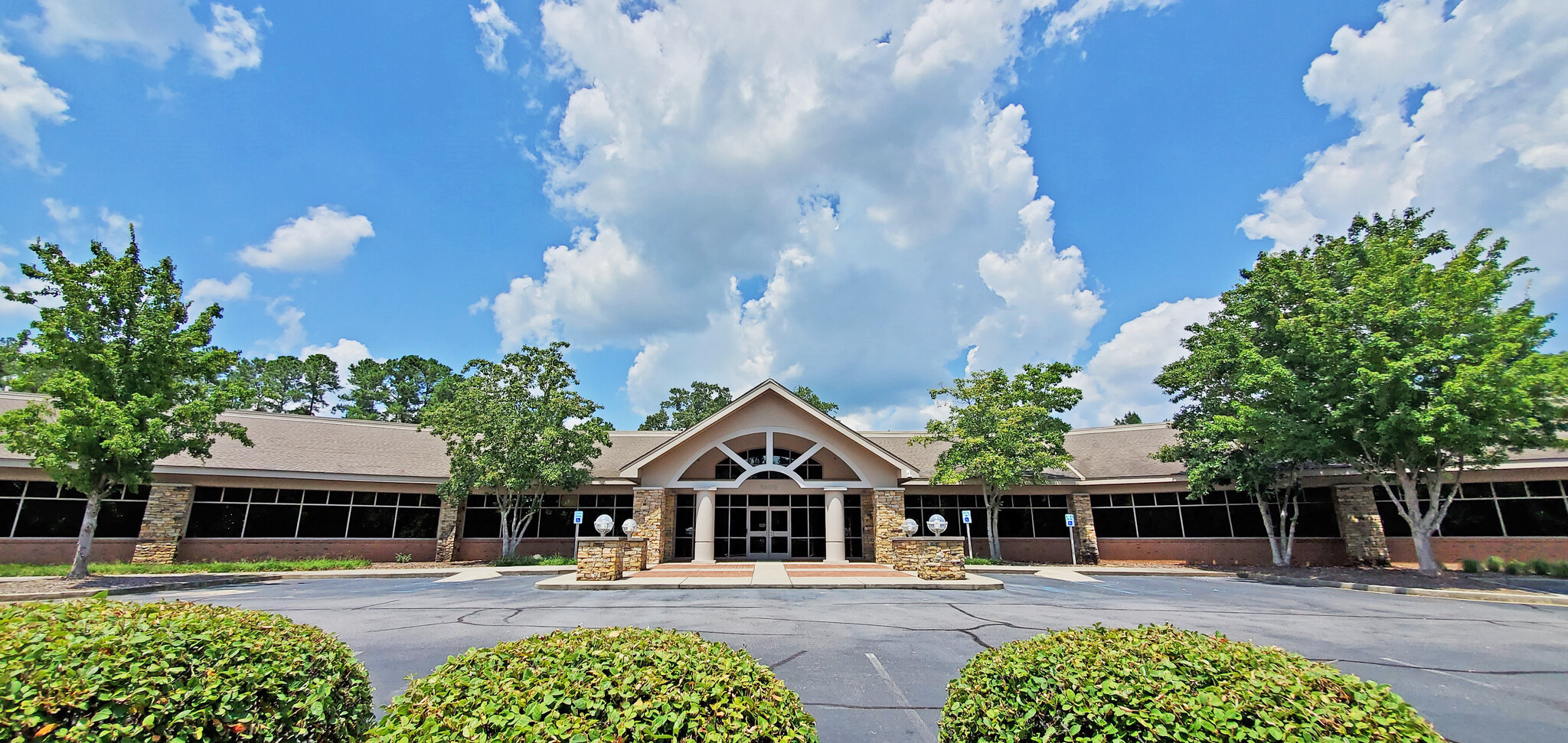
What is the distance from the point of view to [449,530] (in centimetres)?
2203

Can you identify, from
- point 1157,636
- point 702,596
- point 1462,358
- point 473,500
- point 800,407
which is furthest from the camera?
point 473,500

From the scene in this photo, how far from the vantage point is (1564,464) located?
18.2m

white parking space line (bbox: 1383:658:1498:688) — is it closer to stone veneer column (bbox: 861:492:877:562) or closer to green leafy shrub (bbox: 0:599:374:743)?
green leafy shrub (bbox: 0:599:374:743)

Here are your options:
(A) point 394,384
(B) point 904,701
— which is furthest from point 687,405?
(B) point 904,701

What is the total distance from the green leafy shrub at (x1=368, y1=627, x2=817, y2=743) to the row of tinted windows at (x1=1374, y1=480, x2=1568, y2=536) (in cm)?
2385

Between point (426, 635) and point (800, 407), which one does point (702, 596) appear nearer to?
point (426, 635)

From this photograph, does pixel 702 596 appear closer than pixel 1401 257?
Yes

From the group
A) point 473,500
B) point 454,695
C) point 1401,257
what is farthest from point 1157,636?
point 473,500

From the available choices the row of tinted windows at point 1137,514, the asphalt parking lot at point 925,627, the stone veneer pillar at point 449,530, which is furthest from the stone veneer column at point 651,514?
the row of tinted windows at point 1137,514

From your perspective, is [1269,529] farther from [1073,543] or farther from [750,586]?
[750,586]

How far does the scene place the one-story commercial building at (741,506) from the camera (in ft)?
63.2

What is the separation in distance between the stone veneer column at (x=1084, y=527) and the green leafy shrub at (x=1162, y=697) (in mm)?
21949

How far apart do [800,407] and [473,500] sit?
12.6 metres

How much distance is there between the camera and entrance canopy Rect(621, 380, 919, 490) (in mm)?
20562
